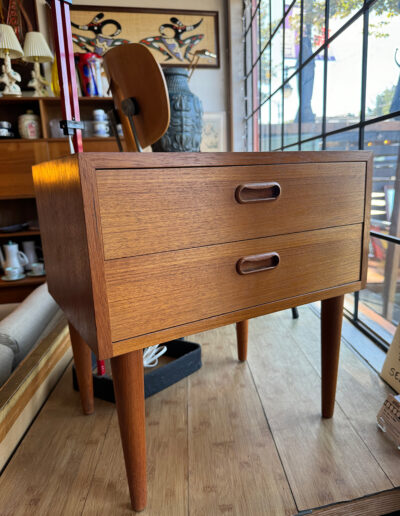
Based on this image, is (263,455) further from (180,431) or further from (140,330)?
(140,330)

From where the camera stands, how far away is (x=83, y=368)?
38.2 inches

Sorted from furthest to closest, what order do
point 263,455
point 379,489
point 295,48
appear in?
point 295,48 < point 263,455 < point 379,489

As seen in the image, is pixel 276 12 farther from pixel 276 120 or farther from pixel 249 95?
pixel 249 95

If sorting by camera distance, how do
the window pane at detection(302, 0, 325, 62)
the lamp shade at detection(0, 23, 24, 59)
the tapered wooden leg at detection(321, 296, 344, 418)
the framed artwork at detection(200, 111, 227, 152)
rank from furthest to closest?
the framed artwork at detection(200, 111, 227, 152) → the lamp shade at detection(0, 23, 24, 59) → the window pane at detection(302, 0, 325, 62) → the tapered wooden leg at detection(321, 296, 344, 418)

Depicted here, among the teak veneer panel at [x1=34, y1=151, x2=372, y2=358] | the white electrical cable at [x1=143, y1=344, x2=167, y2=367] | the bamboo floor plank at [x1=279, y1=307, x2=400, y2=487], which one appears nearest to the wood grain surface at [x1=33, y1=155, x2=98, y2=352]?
the teak veneer panel at [x1=34, y1=151, x2=372, y2=358]

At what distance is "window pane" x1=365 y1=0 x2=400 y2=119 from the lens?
43.3 inches

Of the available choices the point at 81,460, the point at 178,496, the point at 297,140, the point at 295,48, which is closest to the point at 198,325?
the point at 178,496

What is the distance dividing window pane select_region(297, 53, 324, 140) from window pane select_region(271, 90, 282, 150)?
0.33m

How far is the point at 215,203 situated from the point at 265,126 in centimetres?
199

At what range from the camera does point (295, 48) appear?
5.81 ft

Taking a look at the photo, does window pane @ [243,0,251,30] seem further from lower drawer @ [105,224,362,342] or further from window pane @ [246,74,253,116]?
lower drawer @ [105,224,362,342]

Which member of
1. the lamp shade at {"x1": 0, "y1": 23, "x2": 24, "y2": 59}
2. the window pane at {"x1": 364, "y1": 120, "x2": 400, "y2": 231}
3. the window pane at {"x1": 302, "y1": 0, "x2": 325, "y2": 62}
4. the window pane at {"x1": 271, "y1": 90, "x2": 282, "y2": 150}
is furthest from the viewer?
the window pane at {"x1": 271, "y1": 90, "x2": 282, "y2": 150}

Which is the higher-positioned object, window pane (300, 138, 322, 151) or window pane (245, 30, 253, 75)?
window pane (245, 30, 253, 75)

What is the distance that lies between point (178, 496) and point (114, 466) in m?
0.18
